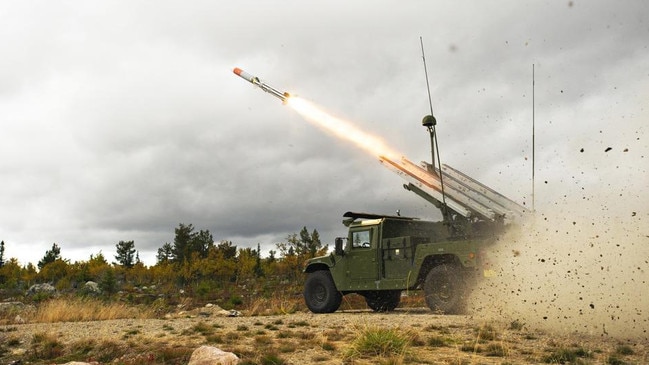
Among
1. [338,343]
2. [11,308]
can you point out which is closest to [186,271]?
[11,308]

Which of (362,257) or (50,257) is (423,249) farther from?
(50,257)

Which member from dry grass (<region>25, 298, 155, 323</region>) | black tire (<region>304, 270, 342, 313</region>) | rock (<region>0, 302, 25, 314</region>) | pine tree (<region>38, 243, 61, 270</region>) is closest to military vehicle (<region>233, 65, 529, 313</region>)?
black tire (<region>304, 270, 342, 313</region>)

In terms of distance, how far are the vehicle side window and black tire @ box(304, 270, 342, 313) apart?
53.5 inches

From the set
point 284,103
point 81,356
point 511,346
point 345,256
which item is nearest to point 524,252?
point 511,346

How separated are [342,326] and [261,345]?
2412 millimetres

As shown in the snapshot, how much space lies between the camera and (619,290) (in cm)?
930

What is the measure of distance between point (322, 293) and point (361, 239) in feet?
7.15

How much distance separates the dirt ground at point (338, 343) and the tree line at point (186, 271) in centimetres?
2210

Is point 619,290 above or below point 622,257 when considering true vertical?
below

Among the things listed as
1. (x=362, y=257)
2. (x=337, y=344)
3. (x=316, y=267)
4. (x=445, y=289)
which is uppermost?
(x=362, y=257)

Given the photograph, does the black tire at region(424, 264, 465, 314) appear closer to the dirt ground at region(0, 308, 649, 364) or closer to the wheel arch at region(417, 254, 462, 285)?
the wheel arch at region(417, 254, 462, 285)

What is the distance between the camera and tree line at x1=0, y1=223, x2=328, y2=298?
1742 inches

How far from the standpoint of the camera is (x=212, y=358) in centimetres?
694

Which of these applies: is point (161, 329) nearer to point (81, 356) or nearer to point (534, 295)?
point (81, 356)
